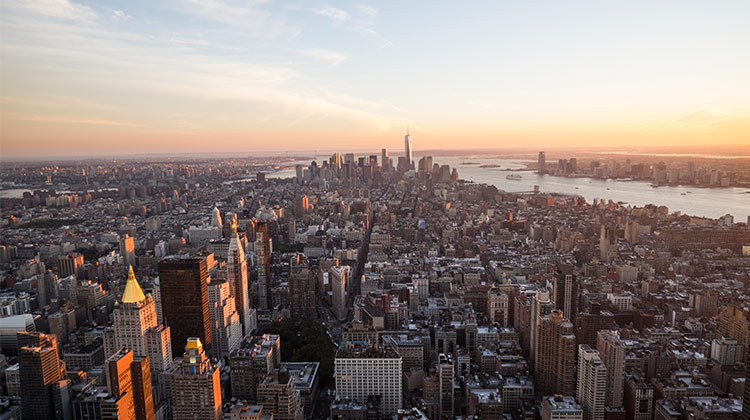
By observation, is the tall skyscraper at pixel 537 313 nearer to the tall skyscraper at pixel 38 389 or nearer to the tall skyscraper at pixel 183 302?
the tall skyscraper at pixel 183 302

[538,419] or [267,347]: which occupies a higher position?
[267,347]

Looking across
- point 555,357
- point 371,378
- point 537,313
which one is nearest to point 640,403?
point 555,357

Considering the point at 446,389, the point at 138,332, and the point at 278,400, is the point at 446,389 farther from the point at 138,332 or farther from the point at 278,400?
the point at 138,332

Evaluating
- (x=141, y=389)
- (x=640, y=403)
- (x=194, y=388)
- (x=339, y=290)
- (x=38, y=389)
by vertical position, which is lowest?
(x=640, y=403)

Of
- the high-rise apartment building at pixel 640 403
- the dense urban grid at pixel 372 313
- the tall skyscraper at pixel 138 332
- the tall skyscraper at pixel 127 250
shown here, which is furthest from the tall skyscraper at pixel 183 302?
the high-rise apartment building at pixel 640 403

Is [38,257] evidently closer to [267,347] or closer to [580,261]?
[267,347]

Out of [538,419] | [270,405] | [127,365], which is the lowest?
[538,419]

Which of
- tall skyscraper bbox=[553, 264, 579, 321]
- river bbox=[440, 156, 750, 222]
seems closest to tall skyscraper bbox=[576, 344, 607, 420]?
tall skyscraper bbox=[553, 264, 579, 321]

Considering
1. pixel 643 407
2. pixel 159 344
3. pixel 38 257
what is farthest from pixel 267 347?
pixel 38 257
